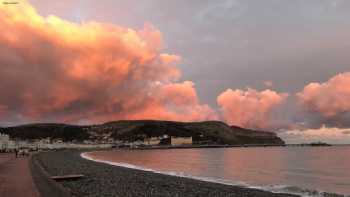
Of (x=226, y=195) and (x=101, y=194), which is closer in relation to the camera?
(x=101, y=194)

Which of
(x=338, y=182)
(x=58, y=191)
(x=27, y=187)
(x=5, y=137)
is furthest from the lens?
(x=5, y=137)

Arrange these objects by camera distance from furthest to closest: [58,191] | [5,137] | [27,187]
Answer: [5,137] → [27,187] → [58,191]

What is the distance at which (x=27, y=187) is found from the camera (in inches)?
864

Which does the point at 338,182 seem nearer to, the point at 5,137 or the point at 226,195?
the point at 226,195

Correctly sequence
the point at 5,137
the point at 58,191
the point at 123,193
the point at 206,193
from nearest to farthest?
the point at 58,191 < the point at 123,193 < the point at 206,193 < the point at 5,137

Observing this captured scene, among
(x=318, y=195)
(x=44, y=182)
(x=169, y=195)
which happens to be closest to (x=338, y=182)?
(x=318, y=195)

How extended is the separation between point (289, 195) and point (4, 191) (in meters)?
17.4

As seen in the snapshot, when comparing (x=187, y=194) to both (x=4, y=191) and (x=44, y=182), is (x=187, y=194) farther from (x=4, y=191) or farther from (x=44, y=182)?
(x=4, y=191)

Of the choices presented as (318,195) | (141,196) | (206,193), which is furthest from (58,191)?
(318,195)

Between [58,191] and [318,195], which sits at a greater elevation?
[58,191]

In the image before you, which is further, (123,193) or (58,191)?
(123,193)

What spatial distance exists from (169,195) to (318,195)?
1101 cm

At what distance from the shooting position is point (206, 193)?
25500 mm

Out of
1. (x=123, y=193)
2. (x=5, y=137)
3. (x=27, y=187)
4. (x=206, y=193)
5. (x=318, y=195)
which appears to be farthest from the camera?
(x=5, y=137)
